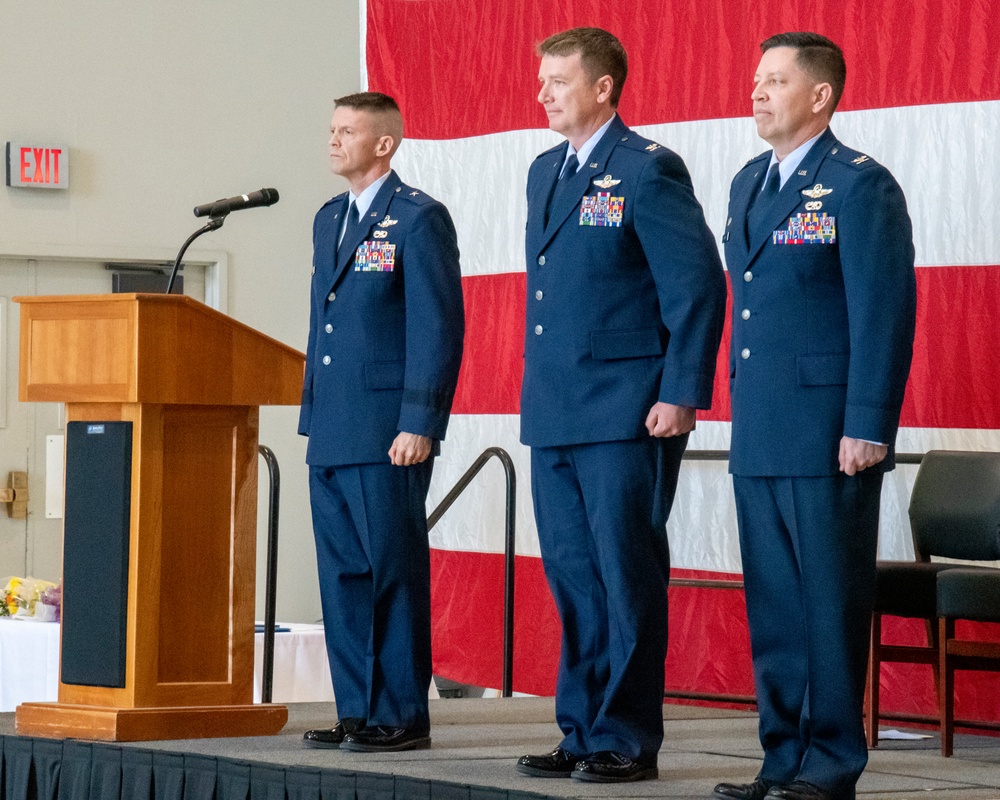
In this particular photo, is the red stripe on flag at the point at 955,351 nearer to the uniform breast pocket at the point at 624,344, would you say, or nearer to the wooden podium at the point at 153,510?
the uniform breast pocket at the point at 624,344

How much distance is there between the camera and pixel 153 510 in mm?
3348

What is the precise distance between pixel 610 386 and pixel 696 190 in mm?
2220

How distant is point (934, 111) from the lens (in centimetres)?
446

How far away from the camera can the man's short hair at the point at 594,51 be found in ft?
9.61

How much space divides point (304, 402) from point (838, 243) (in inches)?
51.9

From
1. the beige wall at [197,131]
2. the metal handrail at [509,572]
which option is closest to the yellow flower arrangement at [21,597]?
the metal handrail at [509,572]

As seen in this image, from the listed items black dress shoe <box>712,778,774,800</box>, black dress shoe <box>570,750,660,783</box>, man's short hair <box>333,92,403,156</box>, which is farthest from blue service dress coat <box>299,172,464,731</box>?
black dress shoe <box>712,778,774,800</box>

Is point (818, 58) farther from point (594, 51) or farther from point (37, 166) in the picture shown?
point (37, 166)

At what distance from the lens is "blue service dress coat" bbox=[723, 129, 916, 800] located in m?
2.59

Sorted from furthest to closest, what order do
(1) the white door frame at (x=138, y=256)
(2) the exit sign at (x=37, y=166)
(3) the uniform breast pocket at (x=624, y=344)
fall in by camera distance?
(1) the white door frame at (x=138, y=256) < (2) the exit sign at (x=37, y=166) < (3) the uniform breast pocket at (x=624, y=344)

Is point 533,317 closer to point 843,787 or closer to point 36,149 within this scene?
point 843,787

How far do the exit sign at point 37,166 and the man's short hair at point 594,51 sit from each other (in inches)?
168

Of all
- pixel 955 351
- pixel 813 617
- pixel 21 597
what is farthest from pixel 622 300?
pixel 21 597

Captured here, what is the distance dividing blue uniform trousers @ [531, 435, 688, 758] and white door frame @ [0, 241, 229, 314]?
148 inches
